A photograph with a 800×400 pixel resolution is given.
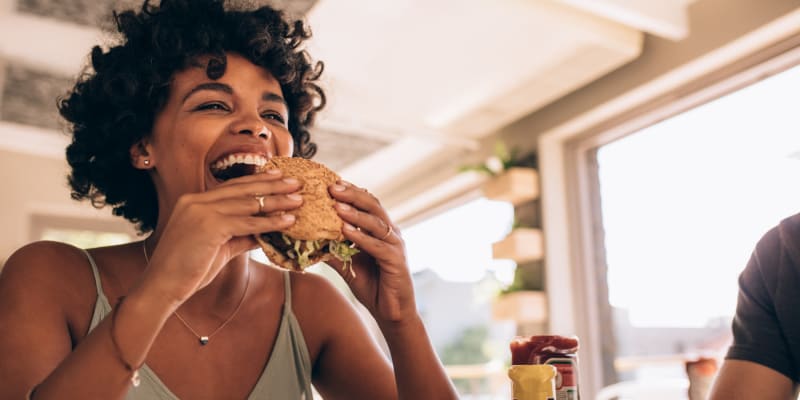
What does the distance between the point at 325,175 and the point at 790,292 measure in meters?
0.91

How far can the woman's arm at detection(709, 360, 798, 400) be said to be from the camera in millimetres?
1371

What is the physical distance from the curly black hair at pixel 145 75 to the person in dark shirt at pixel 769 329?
1.11 metres

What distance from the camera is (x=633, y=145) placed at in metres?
5.15

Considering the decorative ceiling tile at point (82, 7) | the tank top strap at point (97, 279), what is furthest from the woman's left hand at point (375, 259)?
the decorative ceiling tile at point (82, 7)

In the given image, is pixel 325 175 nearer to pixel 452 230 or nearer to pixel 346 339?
pixel 346 339

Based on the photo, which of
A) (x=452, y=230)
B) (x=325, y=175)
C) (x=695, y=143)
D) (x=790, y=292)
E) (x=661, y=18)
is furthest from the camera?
(x=452, y=230)

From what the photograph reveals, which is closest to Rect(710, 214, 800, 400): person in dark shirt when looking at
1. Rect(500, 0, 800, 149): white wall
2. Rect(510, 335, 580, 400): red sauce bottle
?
Rect(510, 335, 580, 400): red sauce bottle

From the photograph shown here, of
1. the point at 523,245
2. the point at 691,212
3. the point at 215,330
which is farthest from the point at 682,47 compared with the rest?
the point at 215,330

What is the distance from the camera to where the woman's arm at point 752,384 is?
1371 millimetres

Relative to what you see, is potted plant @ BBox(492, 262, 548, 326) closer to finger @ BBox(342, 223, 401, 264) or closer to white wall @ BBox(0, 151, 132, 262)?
finger @ BBox(342, 223, 401, 264)

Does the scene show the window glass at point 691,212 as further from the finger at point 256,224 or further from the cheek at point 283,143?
the finger at point 256,224

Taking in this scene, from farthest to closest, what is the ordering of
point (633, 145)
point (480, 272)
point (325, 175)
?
point (480, 272) < point (633, 145) < point (325, 175)

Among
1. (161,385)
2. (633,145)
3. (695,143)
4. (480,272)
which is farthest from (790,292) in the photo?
(480,272)

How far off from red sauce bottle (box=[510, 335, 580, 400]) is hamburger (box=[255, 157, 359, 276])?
0.34m
